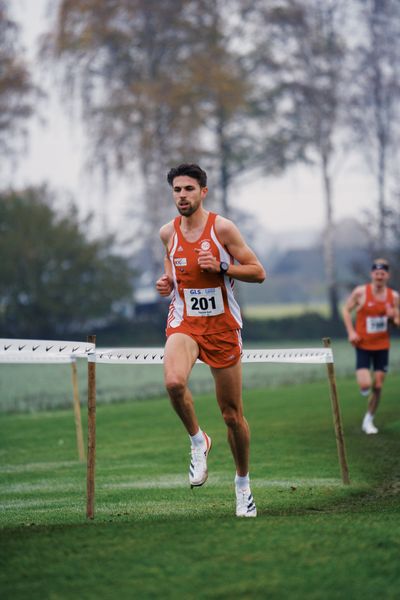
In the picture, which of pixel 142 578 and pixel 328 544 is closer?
pixel 142 578

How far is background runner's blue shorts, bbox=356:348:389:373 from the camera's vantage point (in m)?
14.4

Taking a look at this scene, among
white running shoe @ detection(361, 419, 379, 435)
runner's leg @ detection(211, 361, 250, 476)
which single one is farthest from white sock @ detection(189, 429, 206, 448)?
white running shoe @ detection(361, 419, 379, 435)

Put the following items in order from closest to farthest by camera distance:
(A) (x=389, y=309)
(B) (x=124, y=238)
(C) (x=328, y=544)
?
(C) (x=328, y=544) < (A) (x=389, y=309) < (B) (x=124, y=238)

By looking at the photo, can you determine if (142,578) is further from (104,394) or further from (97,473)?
(104,394)

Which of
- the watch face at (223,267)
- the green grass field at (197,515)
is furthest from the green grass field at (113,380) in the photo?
the watch face at (223,267)

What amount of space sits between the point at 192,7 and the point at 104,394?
70.0ft

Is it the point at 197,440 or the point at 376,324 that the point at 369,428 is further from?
the point at 197,440

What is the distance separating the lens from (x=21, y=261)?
133 feet

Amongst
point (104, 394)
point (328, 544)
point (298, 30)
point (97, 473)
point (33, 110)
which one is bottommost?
point (104, 394)

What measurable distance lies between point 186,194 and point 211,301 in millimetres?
764

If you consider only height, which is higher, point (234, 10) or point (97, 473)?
point (234, 10)

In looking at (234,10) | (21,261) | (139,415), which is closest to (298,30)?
(234,10)

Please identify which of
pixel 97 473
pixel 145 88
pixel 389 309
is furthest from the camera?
pixel 145 88

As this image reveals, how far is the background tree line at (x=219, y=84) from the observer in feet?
129
